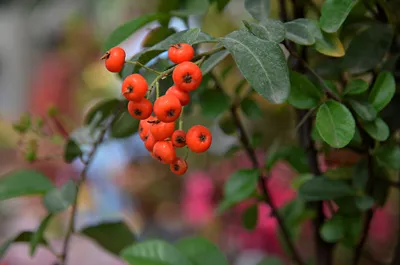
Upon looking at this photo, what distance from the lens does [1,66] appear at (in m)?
2.04

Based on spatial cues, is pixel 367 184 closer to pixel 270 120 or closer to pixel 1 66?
pixel 270 120

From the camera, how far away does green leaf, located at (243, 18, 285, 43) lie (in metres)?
0.24

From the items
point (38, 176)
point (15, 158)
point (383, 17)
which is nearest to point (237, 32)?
point (383, 17)

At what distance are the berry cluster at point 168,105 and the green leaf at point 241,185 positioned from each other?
148 mm

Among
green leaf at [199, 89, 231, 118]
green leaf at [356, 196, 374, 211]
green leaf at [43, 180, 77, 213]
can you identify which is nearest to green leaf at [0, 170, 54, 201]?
green leaf at [43, 180, 77, 213]

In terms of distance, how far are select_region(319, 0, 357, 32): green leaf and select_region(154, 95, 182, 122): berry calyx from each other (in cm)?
11

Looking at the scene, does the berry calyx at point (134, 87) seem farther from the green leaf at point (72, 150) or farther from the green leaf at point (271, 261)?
the green leaf at point (271, 261)

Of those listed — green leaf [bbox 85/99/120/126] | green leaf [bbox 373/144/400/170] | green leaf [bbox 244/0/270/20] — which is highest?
green leaf [bbox 244/0/270/20]

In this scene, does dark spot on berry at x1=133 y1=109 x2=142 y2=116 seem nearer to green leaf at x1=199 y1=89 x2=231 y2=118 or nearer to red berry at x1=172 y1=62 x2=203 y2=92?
red berry at x1=172 y1=62 x2=203 y2=92

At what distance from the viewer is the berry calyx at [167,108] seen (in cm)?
22

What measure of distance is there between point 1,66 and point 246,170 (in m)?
1.87

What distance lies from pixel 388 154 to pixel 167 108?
0.17 metres

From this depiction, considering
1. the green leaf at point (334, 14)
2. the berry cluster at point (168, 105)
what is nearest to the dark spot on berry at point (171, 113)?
the berry cluster at point (168, 105)

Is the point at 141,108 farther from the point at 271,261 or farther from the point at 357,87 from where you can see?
the point at 271,261
